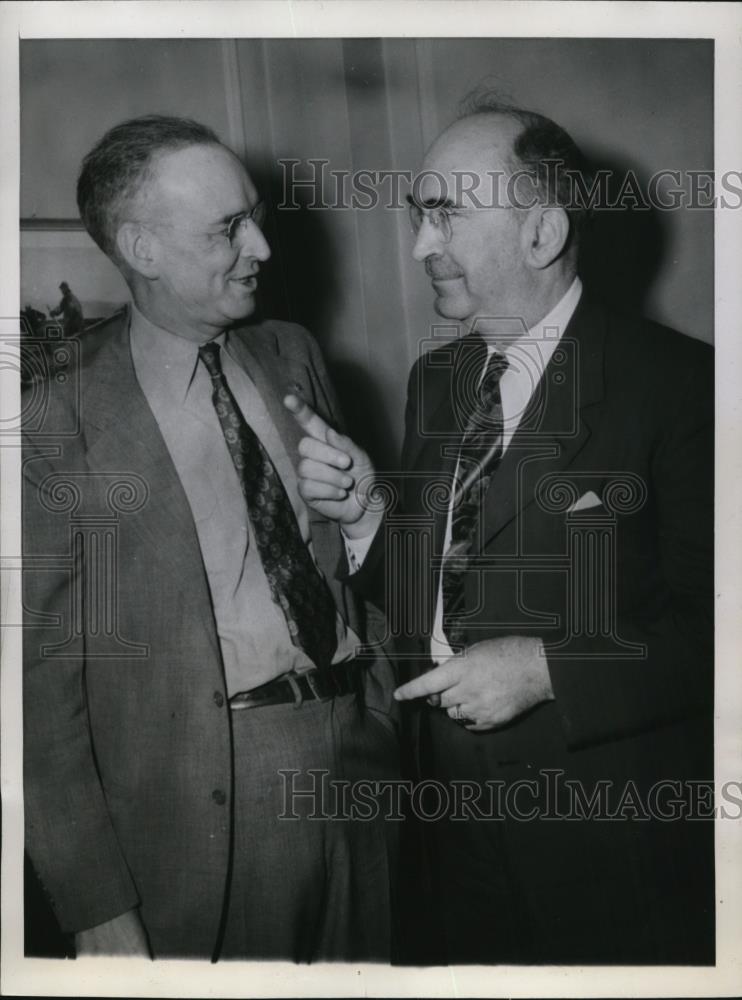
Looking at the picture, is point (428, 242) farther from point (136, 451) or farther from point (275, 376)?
point (136, 451)

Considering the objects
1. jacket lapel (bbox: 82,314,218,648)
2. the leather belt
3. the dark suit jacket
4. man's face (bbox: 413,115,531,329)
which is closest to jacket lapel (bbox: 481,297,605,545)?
the dark suit jacket

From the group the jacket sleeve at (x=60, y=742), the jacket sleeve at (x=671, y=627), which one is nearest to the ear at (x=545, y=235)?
the jacket sleeve at (x=671, y=627)

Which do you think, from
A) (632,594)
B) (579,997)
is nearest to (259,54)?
(632,594)

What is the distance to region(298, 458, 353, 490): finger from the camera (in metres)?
1.70

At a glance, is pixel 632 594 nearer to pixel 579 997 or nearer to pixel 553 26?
pixel 579 997

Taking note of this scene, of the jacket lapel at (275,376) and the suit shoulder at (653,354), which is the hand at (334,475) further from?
the suit shoulder at (653,354)

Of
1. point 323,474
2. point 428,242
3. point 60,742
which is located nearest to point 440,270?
point 428,242

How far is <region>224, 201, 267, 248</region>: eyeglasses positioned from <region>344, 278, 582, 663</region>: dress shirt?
420 millimetres

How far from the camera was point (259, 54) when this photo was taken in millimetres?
1727

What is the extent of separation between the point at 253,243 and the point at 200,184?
0.12 meters

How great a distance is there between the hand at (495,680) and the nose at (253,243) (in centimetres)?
73

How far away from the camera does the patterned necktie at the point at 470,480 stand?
1702 millimetres

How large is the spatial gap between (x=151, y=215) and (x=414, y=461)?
1.90ft

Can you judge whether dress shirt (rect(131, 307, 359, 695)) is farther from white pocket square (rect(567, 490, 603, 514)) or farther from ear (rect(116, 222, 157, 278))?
white pocket square (rect(567, 490, 603, 514))
